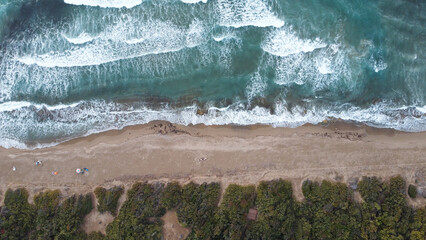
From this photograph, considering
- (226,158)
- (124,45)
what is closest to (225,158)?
(226,158)

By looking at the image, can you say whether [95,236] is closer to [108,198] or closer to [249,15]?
[108,198]

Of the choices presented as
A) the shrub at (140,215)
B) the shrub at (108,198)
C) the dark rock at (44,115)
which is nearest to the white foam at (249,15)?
the shrub at (140,215)

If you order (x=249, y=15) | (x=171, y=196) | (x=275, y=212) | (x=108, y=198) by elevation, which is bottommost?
(x=275, y=212)

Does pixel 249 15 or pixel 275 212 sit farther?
pixel 249 15

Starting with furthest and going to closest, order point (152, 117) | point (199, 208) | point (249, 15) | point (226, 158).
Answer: point (249, 15) < point (152, 117) < point (226, 158) < point (199, 208)

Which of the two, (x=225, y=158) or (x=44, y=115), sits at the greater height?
(x=44, y=115)

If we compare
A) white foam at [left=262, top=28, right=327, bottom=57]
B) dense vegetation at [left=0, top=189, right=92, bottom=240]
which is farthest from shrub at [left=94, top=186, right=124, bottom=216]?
white foam at [left=262, top=28, right=327, bottom=57]

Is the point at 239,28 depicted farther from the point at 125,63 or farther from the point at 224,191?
the point at 224,191

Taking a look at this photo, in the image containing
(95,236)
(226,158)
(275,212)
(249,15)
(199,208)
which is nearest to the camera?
(275,212)
